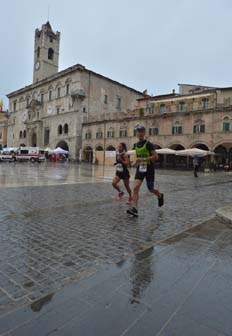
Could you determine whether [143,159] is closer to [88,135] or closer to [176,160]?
[176,160]

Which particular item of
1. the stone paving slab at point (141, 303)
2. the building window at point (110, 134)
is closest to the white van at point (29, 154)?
the building window at point (110, 134)

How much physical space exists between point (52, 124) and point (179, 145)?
101ft

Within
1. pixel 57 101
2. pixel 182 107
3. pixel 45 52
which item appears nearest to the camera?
pixel 182 107

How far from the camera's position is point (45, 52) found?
62.1 m

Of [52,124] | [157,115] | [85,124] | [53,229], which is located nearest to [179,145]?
[157,115]

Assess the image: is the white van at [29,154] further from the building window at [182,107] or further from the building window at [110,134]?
the building window at [182,107]

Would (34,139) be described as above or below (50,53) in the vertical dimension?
below

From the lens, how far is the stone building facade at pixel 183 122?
31578mm

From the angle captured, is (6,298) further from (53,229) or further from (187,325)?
(53,229)

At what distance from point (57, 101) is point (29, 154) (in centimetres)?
1681

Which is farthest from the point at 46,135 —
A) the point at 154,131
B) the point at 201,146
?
the point at 201,146

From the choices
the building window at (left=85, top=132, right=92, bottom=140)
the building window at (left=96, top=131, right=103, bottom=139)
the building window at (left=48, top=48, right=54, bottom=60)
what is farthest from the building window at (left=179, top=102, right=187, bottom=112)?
the building window at (left=48, top=48, right=54, bottom=60)

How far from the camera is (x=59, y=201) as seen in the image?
22.5 ft

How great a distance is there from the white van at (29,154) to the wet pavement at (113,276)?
39.0 metres
